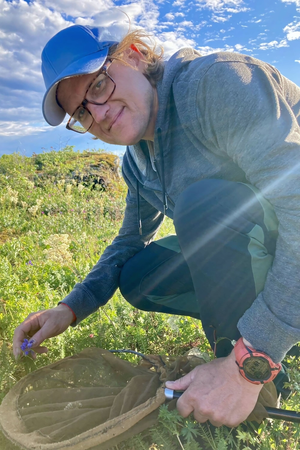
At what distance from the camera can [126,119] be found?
1.86 metres

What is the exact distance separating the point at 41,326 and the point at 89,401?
23.7 inches

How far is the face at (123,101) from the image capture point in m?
1.82

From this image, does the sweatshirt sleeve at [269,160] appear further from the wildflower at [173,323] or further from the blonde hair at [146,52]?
the wildflower at [173,323]

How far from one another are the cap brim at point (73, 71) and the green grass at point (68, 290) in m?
1.24

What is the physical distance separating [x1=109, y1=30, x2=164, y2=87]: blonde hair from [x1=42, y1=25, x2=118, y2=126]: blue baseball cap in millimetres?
57

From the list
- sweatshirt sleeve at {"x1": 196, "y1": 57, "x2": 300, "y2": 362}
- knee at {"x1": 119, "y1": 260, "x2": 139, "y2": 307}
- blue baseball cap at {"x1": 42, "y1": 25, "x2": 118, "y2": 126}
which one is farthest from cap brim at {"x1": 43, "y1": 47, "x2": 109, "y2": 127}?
knee at {"x1": 119, "y1": 260, "x2": 139, "y2": 307}

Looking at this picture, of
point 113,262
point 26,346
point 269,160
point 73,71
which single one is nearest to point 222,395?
point 269,160

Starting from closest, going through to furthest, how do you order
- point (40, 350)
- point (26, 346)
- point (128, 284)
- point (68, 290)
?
point (26, 346), point (40, 350), point (128, 284), point (68, 290)

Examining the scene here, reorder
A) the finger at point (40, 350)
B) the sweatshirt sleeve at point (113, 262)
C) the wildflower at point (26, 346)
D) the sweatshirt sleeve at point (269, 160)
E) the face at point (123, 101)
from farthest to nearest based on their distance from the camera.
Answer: the sweatshirt sleeve at point (113, 262)
the finger at point (40, 350)
the wildflower at point (26, 346)
the face at point (123, 101)
the sweatshirt sleeve at point (269, 160)

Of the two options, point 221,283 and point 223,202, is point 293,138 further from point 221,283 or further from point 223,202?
point 221,283

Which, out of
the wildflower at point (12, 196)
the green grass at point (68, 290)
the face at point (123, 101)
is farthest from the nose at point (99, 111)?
the wildflower at point (12, 196)

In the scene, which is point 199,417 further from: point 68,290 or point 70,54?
point 68,290

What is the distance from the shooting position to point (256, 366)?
1.26 m

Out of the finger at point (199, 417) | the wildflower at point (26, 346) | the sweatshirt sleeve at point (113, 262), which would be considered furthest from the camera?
the sweatshirt sleeve at point (113, 262)
